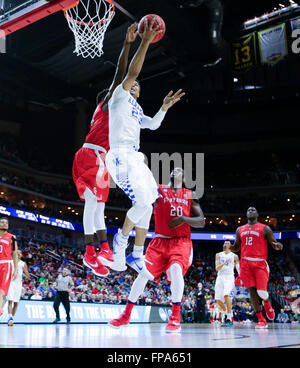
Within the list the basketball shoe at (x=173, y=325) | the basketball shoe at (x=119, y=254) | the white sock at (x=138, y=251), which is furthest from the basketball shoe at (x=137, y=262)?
the basketball shoe at (x=173, y=325)

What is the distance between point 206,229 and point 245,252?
20.5 metres

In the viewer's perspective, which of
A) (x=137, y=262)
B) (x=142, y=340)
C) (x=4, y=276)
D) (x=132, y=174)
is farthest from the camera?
(x=4, y=276)

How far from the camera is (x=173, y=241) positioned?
18.6 feet

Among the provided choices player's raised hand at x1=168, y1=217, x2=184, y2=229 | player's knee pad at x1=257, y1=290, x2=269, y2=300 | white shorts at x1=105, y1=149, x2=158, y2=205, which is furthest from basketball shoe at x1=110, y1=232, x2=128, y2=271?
player's knee pad at x1=257, y1=290, x2=269, y2=300

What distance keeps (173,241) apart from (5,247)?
365cm

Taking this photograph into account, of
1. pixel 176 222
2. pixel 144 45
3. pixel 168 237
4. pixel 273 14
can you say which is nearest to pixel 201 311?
pixel 168 237

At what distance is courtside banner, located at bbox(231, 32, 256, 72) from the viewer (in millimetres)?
19891

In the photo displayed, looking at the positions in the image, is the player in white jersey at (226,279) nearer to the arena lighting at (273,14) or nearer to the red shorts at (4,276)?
the red shorts at (4,276)

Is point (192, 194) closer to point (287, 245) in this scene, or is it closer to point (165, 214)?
point (165, 214)

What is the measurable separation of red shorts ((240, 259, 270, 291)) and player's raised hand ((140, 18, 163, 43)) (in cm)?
513

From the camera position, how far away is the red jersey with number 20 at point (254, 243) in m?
7.99

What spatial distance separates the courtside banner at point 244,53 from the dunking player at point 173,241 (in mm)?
15852

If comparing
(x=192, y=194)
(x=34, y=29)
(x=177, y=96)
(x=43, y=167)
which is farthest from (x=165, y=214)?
(x=43, y=167)

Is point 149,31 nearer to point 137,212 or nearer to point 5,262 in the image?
point 137,212
